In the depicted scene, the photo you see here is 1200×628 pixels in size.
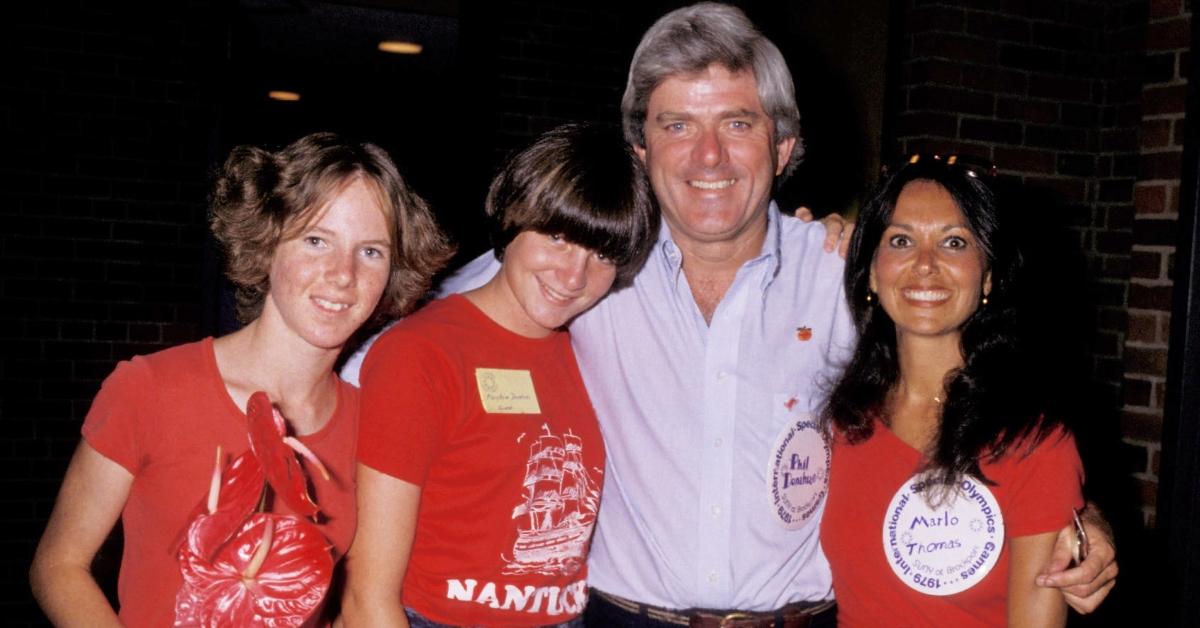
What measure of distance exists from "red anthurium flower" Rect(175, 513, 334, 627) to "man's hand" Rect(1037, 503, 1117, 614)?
1348 mm

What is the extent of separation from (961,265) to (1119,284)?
129 inches

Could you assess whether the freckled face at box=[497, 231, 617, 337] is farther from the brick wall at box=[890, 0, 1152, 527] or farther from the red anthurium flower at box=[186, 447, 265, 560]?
the brick wall at box=[890, 0, 1152, 527]

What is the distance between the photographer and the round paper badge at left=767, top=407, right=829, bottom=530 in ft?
7.20

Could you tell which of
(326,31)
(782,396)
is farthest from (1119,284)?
(326,31)

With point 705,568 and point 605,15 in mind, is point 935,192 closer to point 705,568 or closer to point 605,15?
point 705,568

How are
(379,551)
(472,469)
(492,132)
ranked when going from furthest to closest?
1. (492,132)
2. (472,469)
3. (379,551)

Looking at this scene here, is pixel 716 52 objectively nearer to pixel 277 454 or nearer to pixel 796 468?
pixel 796 468

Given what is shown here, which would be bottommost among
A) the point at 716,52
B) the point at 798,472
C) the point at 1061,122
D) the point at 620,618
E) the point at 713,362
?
the point at 620,618

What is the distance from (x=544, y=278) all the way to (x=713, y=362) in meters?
0.49

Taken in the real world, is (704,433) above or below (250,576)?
above

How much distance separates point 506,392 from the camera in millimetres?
1915

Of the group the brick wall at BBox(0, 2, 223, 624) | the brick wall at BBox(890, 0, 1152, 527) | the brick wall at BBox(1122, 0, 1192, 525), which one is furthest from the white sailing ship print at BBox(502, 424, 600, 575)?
the brick wall at BBox(0, 2, 223, 624)

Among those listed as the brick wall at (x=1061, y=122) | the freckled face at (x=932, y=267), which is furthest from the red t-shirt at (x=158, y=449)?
the brick wall at (x=1061, y=122)

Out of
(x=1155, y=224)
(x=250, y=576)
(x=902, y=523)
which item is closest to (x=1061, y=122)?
(x=1155, y=224)
